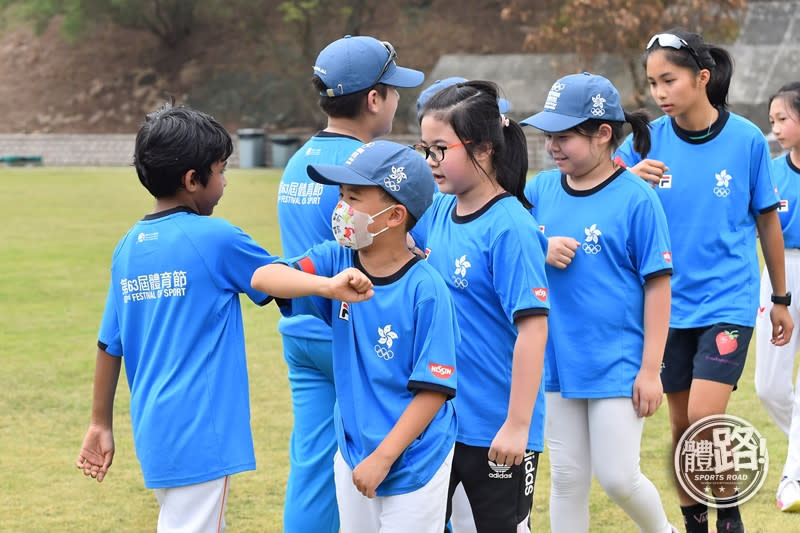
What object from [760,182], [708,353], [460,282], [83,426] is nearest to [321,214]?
[460,282]

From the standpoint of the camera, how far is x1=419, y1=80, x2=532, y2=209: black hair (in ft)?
12.8

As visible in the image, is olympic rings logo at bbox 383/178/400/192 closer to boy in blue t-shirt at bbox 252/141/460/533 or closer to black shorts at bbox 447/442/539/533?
boy in blue t-shirt at bbox 252/141/460/533

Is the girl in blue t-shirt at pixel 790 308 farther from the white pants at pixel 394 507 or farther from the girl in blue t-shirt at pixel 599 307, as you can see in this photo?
the white pants at pixel 394 507

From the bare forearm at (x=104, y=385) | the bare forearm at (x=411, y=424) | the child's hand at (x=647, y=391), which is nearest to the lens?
the bare forearm at (x=411, y=424)

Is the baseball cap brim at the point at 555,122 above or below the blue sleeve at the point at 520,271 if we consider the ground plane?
above

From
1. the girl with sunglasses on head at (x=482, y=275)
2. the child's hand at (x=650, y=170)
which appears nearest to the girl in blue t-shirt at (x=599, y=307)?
the child's hand at (x=650, y=170)

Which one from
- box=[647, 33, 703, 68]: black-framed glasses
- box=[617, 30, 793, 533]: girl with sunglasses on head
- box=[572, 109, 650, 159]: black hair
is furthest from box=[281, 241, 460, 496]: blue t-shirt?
box=[647, 33, 703, 68]: black-framed glasses

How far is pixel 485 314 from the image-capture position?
3920mm

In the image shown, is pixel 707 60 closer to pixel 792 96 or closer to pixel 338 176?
pixel 792 96

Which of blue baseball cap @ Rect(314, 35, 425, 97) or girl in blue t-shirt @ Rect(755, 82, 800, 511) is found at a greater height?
blue baseball cap @ Rect(314, 35, 425, 97)

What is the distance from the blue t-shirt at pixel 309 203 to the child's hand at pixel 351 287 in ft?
3.44

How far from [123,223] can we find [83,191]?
6338mm

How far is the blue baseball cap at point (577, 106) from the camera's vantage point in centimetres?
437

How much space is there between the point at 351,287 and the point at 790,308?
4.07 m
